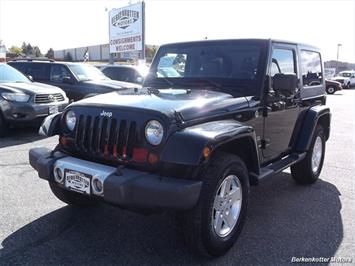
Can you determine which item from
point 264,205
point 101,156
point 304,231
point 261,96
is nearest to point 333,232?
point 304,231

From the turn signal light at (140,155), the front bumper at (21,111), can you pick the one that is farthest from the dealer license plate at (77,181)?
the front bumper at (21,111)

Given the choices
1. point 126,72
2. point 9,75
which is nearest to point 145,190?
point 9,75

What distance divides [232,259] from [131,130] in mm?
1375

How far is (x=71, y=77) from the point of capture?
11172 mm

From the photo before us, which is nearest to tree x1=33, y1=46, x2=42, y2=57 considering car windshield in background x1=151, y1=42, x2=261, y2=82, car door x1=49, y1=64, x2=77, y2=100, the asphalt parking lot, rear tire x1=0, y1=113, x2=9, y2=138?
car door x1=49, y1=64, x2=77, y2=100

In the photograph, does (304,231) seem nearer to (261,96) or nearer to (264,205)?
(264,205)

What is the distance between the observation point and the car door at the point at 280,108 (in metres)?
4.29

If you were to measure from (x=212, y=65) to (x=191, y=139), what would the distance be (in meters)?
1.74

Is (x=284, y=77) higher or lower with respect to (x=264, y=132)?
higher

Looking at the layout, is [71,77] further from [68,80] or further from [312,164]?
[312,164]

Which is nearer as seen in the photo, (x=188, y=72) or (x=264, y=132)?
(x=264, y=132)

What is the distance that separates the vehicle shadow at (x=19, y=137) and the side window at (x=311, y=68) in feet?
17.9

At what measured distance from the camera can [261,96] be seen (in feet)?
13.5

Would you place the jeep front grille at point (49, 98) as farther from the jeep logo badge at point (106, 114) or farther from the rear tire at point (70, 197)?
the jeep logo badge at point (106, 114)
